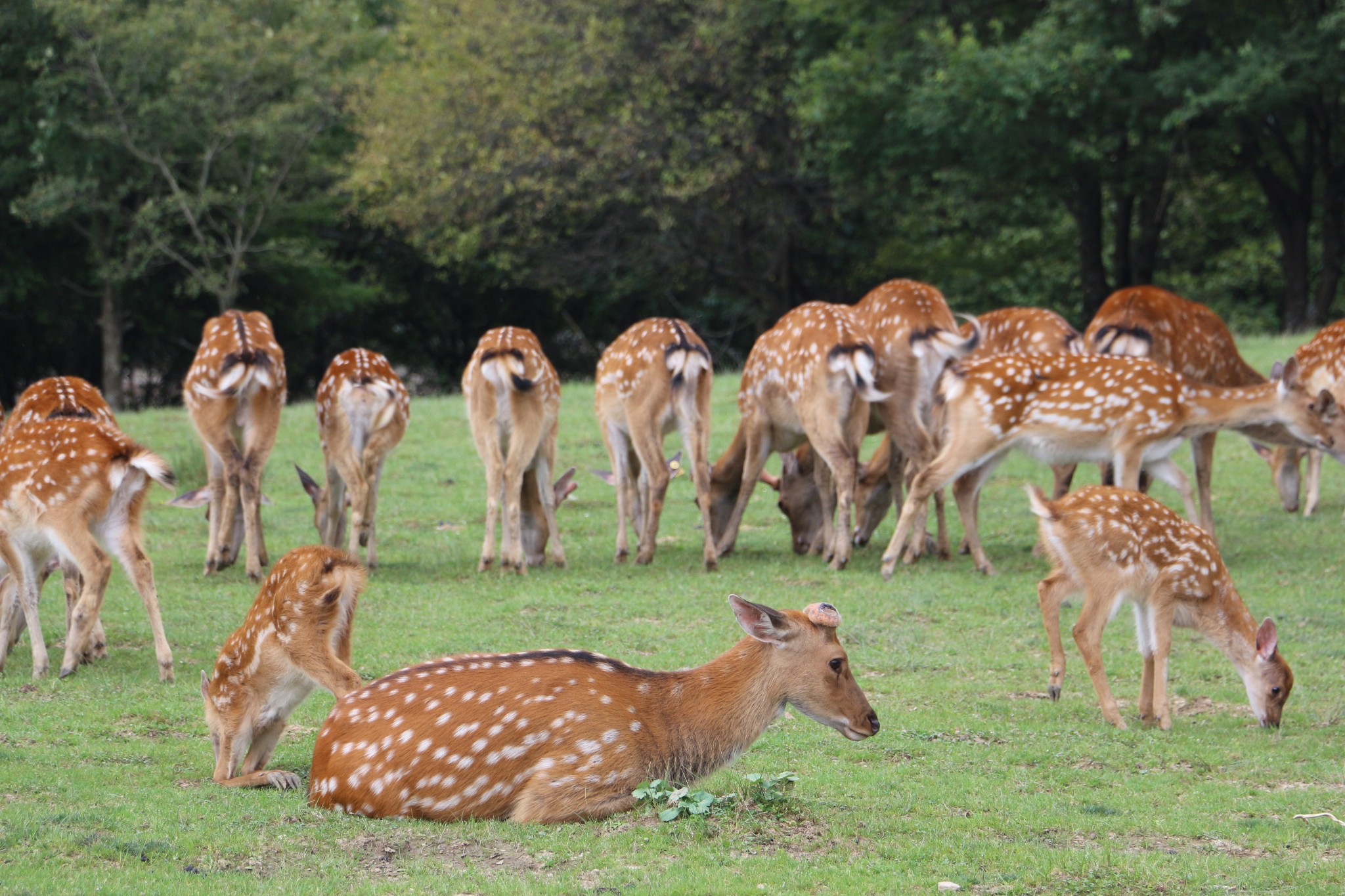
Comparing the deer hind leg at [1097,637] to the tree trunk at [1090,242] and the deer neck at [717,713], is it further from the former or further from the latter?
the tree trunk at [1090,242]

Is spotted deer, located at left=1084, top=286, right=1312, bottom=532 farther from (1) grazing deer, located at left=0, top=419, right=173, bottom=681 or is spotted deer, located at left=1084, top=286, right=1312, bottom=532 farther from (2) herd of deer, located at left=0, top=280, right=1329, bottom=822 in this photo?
(1) grazing deer, located at left=0, top=419, right=173, bottom=681

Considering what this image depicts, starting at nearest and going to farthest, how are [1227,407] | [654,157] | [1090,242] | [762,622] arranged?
[762,622] → [1227,407] → [1090,242] → [654,157]

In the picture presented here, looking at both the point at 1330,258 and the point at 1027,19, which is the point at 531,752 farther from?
the point at 1027,19

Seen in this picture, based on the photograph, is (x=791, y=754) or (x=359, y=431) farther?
(x=359, y=431)

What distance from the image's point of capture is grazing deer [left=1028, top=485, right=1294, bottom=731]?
7379 mm

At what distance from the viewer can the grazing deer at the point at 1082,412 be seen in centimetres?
1048

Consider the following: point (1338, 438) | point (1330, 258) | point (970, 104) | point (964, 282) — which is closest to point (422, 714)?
point (1338, 438)

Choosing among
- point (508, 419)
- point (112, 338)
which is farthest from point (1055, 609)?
point (112, 338)

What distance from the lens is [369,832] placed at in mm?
5250

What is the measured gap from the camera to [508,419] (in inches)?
444

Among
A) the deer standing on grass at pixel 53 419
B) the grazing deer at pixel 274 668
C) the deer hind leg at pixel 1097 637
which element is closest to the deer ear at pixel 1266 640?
the deer hind leg at pixel 1097 637

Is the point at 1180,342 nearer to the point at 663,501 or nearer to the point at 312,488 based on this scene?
the point at 663,501

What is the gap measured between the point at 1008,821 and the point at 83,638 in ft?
→ 16.6

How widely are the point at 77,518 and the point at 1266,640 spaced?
619 centimetres
